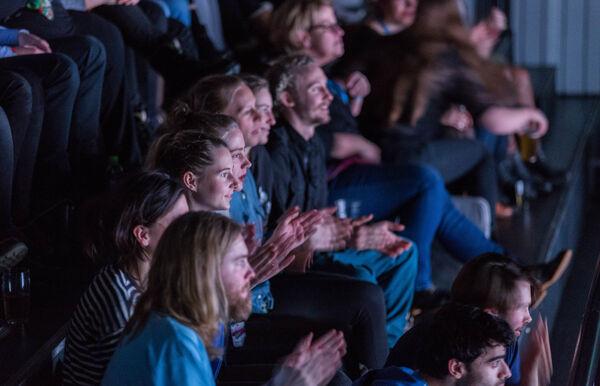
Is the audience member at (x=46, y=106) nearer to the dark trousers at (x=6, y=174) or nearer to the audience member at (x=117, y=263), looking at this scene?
the dark trousers at (x=6, y=174)

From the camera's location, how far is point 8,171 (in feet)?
10.8

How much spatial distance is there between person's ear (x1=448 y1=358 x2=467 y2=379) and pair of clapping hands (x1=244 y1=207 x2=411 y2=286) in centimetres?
61

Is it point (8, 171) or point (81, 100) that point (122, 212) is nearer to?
point (8, 171)

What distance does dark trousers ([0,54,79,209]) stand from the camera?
3537mm

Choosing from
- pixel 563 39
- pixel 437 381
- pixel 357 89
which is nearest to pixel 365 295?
pixel 437 381

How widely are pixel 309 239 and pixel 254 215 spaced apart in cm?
24

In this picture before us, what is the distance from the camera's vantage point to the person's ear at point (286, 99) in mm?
4113

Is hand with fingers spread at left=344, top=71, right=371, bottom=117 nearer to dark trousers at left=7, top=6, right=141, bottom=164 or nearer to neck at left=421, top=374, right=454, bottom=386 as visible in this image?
dark trousers at left=7, top=6, right=141, bottom=164

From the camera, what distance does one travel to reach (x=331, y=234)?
12.7ft

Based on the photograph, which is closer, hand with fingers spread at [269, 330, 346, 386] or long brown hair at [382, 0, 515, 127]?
hand with fingers spread at [269, 330, 346, 386]

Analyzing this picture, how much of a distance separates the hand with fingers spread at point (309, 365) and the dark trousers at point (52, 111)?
4.69ft

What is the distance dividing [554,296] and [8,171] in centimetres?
241

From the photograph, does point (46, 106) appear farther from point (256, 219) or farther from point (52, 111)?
point (256, 219)

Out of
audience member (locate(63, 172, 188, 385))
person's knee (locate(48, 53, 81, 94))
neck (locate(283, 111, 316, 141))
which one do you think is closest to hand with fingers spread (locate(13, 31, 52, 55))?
person's knee (locate(48, 53, 81, 94))
